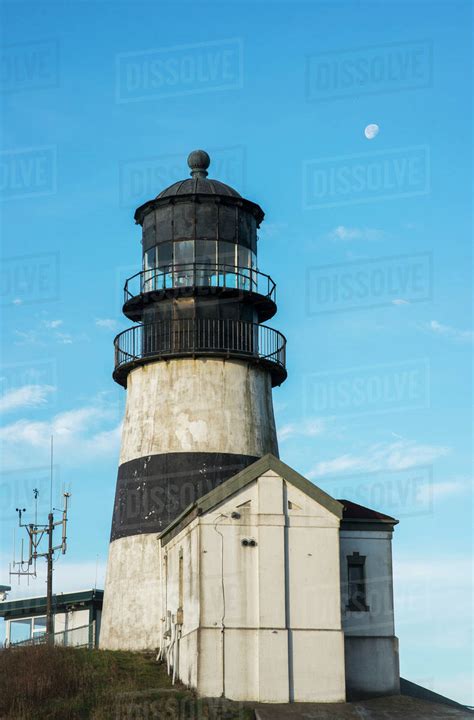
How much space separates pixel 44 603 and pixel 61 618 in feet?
2.48

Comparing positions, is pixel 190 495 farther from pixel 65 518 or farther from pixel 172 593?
pixel 65 518

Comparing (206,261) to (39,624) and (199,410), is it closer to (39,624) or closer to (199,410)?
(199,410)

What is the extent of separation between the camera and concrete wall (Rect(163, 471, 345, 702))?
26.9m

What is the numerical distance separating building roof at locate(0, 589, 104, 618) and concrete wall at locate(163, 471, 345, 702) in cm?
1062

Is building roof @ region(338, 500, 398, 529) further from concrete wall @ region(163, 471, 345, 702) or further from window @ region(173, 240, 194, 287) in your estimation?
window @ region(173, 240, 194, 287)

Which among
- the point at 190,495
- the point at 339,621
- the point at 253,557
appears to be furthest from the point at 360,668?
the point at 190,495

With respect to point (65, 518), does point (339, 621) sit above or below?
below

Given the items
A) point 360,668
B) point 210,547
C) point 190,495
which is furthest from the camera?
point 190,495

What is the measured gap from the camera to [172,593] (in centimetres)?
3052

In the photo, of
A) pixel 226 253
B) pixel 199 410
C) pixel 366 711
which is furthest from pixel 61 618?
pixel 366 711

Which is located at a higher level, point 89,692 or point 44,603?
point 44,603

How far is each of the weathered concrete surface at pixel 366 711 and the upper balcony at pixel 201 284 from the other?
11.4 m

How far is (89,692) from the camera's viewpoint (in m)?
26.7

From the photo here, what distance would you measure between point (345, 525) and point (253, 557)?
11.1 ft
